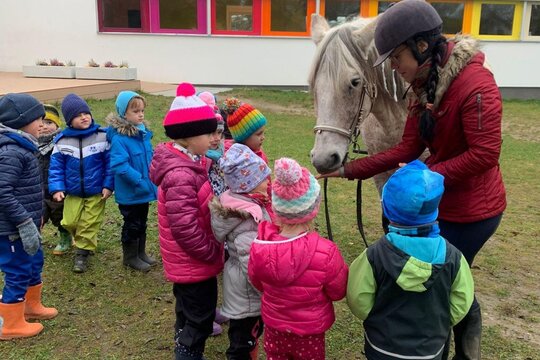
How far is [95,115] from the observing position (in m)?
10.5

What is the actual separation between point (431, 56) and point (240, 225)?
123cm

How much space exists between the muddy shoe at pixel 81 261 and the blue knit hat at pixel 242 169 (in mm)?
2339

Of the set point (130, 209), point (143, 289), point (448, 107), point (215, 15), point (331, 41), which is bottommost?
point (143, 289)

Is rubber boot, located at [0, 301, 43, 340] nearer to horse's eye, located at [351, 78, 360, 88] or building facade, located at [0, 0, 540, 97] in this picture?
horse's eye, located at [351, 78, 360, 88]

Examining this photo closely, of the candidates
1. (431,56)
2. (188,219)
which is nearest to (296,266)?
(188,219)

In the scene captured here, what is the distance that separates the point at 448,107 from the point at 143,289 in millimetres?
2773

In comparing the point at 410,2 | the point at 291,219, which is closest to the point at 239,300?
the point at 291,219

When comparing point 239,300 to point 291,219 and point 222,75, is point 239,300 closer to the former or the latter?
point 291,219

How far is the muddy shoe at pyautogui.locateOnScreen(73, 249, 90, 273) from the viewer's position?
429cm

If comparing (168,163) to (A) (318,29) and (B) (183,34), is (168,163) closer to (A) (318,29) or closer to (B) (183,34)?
(A) (318,29)

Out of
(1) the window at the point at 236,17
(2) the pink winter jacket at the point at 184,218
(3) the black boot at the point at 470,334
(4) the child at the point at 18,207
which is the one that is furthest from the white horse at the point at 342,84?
(1) the window at the point at 236,17

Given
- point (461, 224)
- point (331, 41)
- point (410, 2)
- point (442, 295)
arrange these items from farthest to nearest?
1. point (331, 41)
2. point (461, 224)
3. point (410, 2)
4. point (442, 295)

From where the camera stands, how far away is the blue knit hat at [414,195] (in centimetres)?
198

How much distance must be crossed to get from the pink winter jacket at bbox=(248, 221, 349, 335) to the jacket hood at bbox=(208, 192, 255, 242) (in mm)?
184
